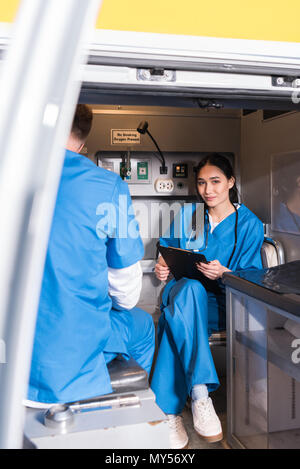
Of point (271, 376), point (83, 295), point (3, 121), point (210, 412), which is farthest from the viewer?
point (210, 412)

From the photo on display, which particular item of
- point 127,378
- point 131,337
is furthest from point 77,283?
point 131,337

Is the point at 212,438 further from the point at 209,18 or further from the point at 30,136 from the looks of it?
the point at 30,136

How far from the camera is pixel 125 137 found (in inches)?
146

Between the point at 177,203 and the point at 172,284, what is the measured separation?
143cm

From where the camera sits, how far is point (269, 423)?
73.3 inches

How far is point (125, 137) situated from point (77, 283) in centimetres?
257

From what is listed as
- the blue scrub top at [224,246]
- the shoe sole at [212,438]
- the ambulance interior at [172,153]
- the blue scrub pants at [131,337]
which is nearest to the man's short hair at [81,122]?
the blue scrub pants at [131,337]

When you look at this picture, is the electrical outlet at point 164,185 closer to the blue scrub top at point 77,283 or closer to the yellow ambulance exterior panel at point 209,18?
the blue scrub top at point 77,283

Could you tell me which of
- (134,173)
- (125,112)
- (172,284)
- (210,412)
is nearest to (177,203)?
(134,173)

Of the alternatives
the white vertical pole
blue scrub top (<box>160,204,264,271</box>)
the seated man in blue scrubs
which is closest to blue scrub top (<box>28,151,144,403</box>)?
the seated man in blue scrubs

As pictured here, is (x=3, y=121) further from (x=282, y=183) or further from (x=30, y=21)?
(x=282, y=183)

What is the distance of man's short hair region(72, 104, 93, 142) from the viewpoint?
1585mm

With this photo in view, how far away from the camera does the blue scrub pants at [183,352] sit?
2.20 meters

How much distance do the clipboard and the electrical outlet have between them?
1.27 meters
